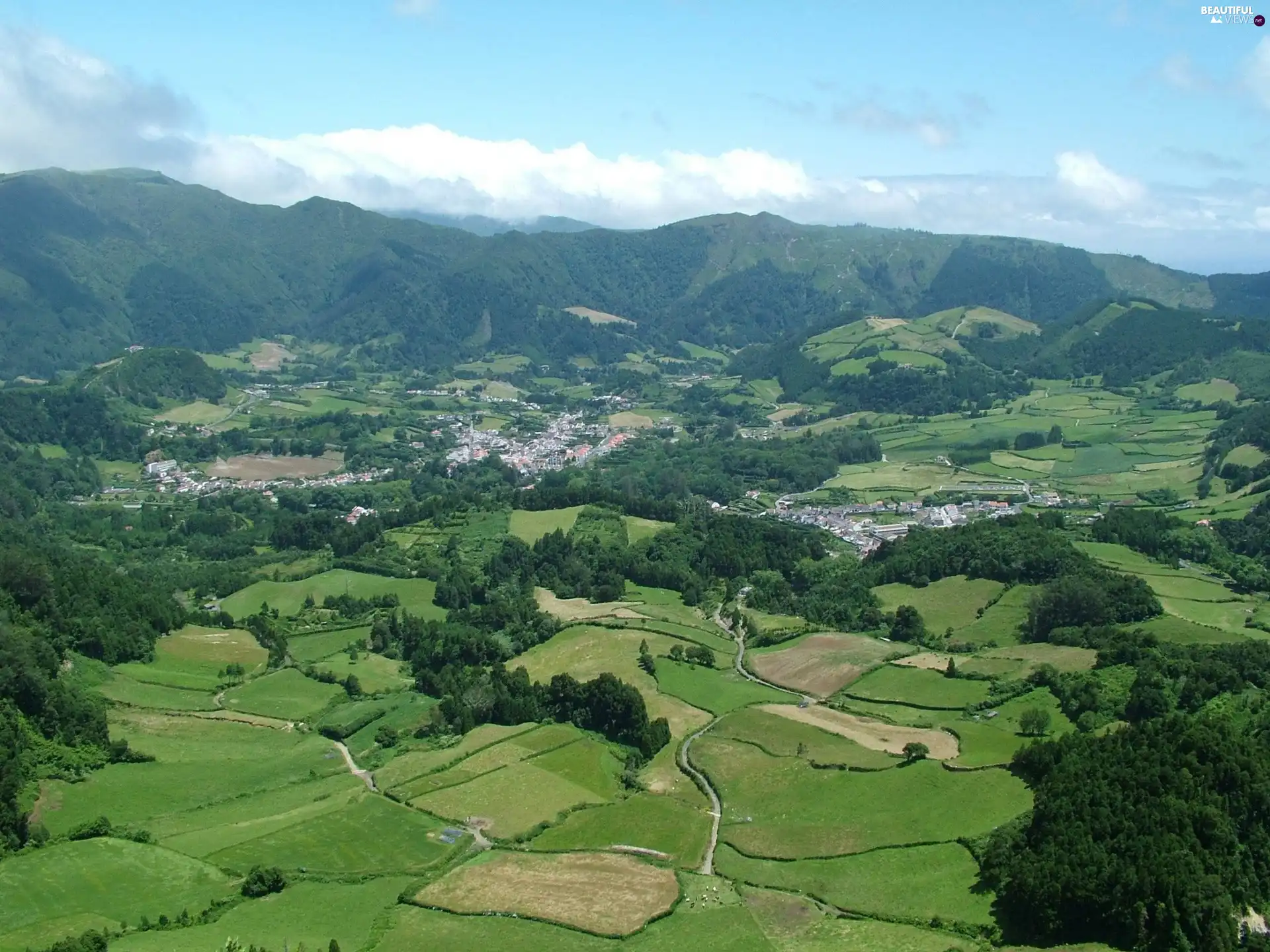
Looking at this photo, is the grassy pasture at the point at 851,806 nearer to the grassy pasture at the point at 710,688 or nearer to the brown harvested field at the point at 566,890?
the brown harvested field at the point at 566,890

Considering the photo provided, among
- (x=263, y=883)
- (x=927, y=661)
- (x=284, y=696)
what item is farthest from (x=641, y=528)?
(x=263, y=883)

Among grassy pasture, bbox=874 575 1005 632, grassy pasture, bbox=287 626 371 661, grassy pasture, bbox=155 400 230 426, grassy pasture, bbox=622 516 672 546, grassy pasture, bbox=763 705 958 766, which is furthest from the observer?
grassy pasture, bbox=155 400 230 426

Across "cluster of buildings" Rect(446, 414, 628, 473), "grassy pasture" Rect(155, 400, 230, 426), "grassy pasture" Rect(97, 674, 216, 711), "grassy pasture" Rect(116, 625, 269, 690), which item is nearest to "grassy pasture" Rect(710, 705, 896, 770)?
"grassy pasture" Rect(97, 674, 216, 711)

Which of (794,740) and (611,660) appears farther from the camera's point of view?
(611,660)

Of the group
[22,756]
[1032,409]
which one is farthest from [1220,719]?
[1032,409]

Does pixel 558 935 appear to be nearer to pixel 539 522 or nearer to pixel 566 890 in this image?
pixel 566 890

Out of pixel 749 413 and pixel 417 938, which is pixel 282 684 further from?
pixel 749 413

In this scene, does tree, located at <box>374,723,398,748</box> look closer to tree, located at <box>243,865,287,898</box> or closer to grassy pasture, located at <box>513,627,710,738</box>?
grassy pasture, located at <box>513,627,710,738</box>
